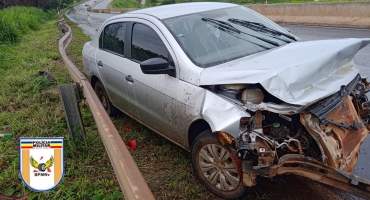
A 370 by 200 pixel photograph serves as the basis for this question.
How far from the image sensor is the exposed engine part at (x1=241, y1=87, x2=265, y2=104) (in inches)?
119

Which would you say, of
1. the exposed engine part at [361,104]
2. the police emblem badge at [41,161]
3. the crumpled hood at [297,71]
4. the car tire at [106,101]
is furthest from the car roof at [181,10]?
the police emblem badge at [41,161]

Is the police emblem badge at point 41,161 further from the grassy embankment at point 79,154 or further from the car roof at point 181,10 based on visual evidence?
the car roof at point 181,10

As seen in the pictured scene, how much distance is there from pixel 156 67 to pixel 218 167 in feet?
3.94

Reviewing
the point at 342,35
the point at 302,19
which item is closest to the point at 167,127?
the point at 342,35

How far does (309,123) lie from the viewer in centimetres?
280

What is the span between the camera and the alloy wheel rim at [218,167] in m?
3.16

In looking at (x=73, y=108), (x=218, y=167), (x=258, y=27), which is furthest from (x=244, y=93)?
(x=73, y=108)

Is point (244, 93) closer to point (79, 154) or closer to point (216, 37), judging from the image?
point (216, 37)

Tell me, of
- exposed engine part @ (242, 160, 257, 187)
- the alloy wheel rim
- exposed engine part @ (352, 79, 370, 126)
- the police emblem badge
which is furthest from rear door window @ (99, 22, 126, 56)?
exposed engine part @ (352, 79, 370, 126)

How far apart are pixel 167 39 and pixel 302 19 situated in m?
13.4

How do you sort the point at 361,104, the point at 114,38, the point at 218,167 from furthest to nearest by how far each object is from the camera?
the point at 114,38
the point at 361,104
the point at 218,167

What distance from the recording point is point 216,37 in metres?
3.93

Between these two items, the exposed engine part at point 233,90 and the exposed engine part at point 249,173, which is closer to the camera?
the exposed engine part at point 249,173

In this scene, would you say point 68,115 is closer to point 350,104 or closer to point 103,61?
point 103,61
